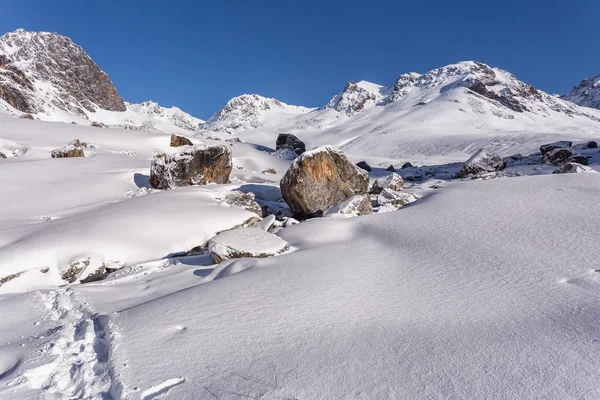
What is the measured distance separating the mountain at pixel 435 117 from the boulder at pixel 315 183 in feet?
116

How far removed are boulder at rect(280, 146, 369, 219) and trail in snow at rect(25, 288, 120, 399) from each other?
23.5 feet

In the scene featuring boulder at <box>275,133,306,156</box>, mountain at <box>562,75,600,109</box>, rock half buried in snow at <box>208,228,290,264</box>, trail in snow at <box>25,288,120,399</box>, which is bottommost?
trail in snow at <box>25,288,120,399</box>

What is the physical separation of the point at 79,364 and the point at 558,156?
21.2m

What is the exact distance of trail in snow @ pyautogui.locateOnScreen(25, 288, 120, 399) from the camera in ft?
8.67

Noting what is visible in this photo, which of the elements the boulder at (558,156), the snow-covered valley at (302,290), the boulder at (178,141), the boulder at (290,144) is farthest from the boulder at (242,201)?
the boulder at (290,144)

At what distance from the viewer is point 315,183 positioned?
10805 mm

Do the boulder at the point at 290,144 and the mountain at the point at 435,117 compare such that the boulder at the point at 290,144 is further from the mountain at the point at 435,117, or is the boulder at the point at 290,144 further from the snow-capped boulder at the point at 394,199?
the snow-capped boulder at the point at 394,199

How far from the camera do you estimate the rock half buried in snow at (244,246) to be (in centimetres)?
626

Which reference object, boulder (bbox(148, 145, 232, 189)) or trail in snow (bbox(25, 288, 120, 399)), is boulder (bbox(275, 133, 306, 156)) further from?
trail in snow (bbox(25, 288, 120, 399))

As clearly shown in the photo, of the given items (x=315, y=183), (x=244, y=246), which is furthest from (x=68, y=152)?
(x=244, y=246)

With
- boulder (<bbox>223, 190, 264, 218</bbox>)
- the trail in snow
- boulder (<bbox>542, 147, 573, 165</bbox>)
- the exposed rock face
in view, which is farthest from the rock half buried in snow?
the exposed rock face

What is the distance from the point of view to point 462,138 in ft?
173

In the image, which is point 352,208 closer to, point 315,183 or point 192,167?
point 315,183

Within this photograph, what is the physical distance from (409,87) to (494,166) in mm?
120149
